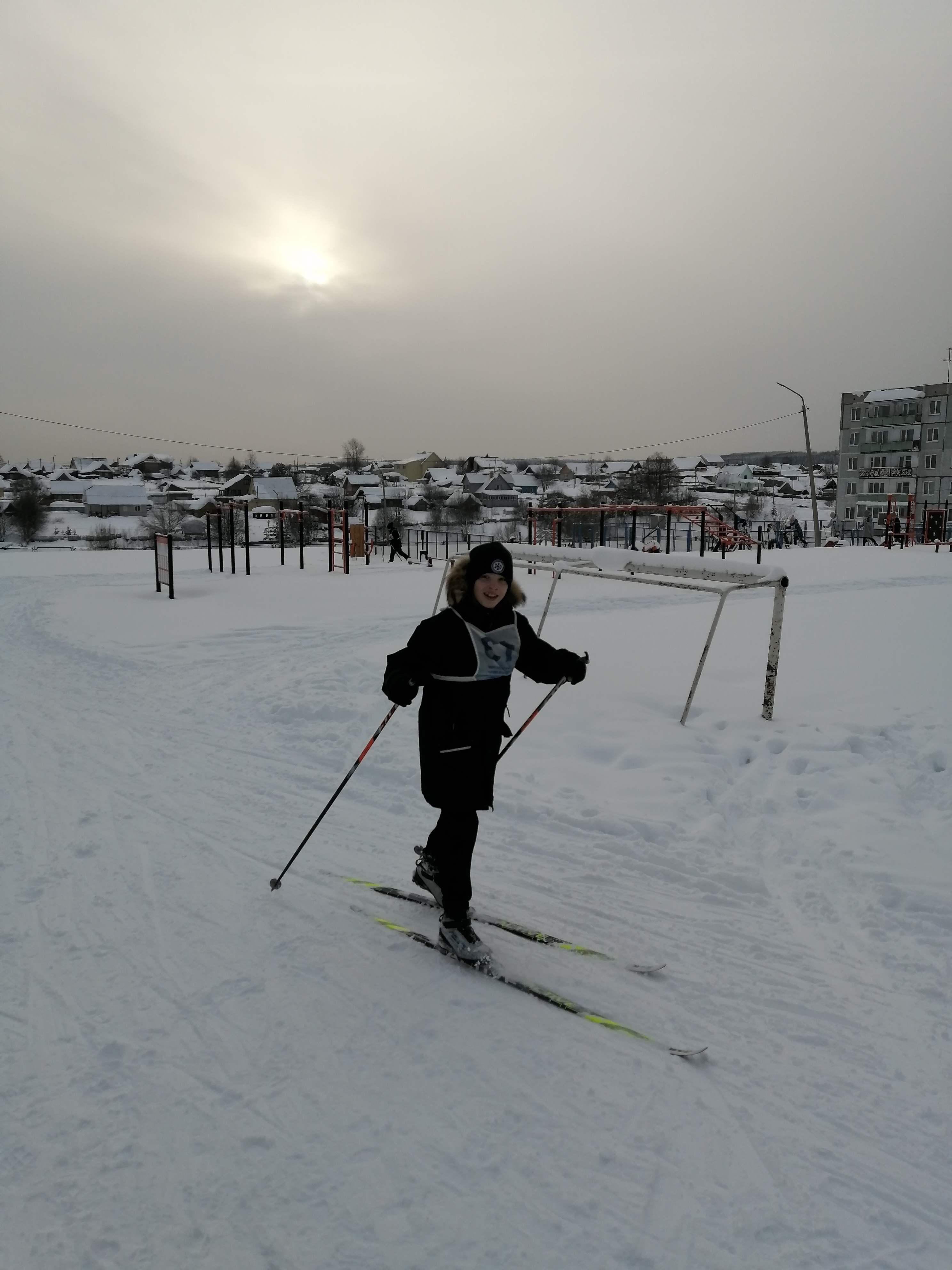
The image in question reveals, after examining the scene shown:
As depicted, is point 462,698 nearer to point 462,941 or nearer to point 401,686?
point 401,686

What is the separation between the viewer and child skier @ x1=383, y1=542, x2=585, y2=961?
10.6 feet

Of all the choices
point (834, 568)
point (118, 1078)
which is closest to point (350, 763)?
point (118, 1078)

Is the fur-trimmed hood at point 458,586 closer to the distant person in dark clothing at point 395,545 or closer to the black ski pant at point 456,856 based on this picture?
the black ski pant at point 456,856

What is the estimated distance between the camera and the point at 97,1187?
7.09ft

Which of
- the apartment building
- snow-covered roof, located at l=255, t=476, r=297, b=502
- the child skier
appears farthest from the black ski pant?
snow-covered roof, located at l=255, t=476, r=297, b=502

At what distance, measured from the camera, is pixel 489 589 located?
3299 mm

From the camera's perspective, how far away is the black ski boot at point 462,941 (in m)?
3.27

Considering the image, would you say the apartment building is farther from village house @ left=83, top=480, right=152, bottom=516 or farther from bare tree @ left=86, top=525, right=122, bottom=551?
village house @ left=83, top=480, right=152, bottom=516

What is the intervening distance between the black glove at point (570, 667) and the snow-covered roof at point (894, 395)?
7301 centimetres

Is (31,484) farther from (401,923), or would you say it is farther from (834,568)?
(401,923)

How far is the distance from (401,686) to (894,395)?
75.3 m

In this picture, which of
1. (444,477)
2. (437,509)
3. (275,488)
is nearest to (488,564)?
(437,509)

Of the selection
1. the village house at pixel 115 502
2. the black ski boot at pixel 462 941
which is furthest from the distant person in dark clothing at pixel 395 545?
the village house at pixel 115 502

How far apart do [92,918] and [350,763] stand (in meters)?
2.42
